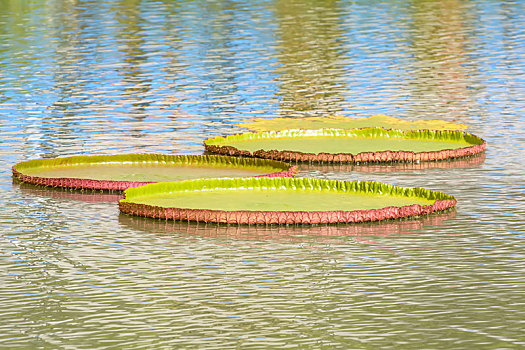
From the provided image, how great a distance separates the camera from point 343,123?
64.5ft

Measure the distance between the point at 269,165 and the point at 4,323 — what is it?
7.01 meters

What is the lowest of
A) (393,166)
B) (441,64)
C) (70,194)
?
(393,166)

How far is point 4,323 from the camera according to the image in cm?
908

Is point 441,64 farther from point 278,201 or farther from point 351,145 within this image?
point 278,201

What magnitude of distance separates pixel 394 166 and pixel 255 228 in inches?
178

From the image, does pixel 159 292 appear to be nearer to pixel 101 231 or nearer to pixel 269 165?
pixel 101 231

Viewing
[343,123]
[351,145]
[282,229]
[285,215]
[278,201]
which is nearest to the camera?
[282,229]

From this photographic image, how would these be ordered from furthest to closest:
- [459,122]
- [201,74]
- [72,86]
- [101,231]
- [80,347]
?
[201,74]
[72,86]
[459,122]
[101,231]
[80,347]

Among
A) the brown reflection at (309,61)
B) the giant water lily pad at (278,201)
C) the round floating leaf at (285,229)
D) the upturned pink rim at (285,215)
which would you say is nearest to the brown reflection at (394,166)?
the giant water lily pad at (278,201)

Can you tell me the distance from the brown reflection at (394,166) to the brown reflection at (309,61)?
4606 mm

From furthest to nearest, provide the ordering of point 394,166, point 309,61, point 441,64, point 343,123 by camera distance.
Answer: point 309,61 < point 441,64 < point 343,123 < point 394,166

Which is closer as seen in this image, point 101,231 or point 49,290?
point 49,290

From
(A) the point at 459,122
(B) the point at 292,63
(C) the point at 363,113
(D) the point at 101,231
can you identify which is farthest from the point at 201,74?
(D) the point at 101,231

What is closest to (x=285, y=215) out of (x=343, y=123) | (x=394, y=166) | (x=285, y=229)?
(x=285, y=229)
